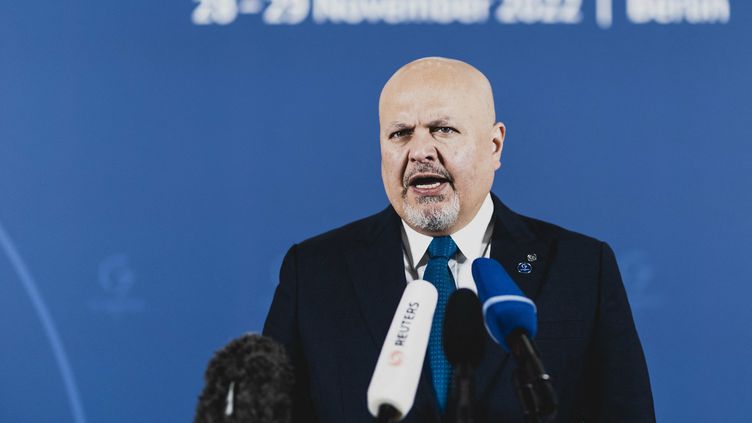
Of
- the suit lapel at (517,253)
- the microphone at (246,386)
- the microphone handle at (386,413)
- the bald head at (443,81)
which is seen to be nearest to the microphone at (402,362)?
the microphone handle at (386,413)

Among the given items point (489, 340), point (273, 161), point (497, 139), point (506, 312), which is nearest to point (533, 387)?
point (506, 312)

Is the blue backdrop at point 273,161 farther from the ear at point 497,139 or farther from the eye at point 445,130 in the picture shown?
the eye at point 445,130

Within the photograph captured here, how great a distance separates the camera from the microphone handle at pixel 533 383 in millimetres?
1024

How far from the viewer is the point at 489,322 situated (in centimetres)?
114

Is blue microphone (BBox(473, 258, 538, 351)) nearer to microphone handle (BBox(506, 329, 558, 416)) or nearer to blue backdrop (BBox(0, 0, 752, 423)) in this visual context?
microphone handle (BBox(506, 329, 558, 416))

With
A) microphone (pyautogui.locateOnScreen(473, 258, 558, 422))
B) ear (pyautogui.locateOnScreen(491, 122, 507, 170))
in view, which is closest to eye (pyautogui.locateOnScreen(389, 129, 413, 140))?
ear (pyautogui.locateOnScreen(491, 122, 507, 170))

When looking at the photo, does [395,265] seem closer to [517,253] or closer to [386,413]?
[517,253]

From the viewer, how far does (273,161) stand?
3.15 metres

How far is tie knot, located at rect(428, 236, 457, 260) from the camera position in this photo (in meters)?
1.85

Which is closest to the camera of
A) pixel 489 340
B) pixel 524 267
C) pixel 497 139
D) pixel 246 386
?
pixel 246 386

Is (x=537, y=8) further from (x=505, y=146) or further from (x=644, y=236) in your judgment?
(x=644, y=236)

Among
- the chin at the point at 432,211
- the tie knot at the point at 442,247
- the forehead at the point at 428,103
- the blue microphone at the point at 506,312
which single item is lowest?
the blue microphone at the point at 506,312

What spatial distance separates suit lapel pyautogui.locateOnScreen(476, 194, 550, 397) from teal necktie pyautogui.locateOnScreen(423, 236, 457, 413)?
9 centimetres

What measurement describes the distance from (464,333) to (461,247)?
0.85 m
